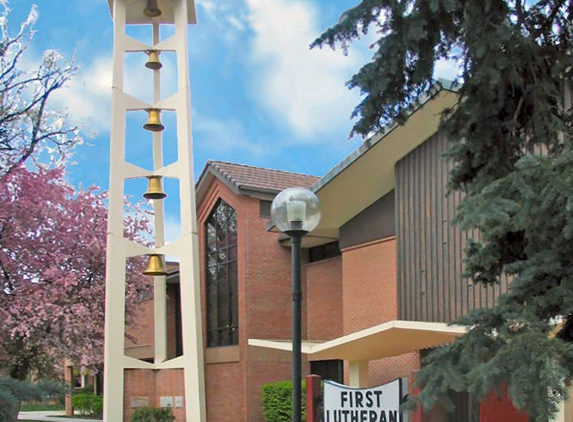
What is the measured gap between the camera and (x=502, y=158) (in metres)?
7.95

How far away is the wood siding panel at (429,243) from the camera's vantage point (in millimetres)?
18219

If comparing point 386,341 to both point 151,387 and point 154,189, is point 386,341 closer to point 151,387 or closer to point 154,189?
point 151,387

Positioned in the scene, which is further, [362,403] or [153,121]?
[153,121]

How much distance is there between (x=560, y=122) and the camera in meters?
7.84

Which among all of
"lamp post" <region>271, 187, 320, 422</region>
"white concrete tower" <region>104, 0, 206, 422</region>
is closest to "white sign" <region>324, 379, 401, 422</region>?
"white concrete tower" <region>104, 0, 206, 422</region>

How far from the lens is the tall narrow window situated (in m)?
27.3

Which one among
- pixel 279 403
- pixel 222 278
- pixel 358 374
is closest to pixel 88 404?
pixel 222 278

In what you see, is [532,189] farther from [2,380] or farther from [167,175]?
[167,175]

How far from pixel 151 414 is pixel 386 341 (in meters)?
6.41

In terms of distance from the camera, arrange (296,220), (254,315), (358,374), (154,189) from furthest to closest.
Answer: (254,315), (358,374), (154,189), (296,220)

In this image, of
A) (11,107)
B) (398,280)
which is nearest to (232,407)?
(398,280)

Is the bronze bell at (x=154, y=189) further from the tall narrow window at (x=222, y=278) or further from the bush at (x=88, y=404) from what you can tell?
the bush at (x=88, y=404)

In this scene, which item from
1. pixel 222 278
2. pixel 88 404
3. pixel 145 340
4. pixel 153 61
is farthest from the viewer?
pixel 88 404

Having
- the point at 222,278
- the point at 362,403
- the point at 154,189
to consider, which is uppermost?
the point at 154,189
